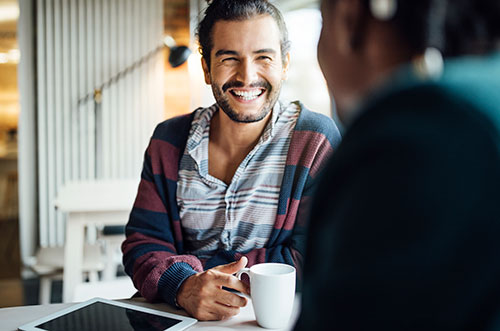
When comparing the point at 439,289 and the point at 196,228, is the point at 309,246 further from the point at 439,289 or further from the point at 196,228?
the point at 196,228

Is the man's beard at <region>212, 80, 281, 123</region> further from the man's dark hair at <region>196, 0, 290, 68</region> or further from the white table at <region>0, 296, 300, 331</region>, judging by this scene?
the white table at <region>0, 296, 300, 331</region>

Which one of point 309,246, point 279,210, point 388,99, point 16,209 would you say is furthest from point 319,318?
point 16,209

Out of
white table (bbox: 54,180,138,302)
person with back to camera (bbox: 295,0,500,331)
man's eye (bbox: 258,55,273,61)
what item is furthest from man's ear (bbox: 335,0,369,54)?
white table (bbox: 54,180,138,302)

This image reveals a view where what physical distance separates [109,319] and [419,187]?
26.2 inches

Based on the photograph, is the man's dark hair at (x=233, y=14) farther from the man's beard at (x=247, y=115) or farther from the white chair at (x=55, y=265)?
the white chair at (x=55, y=265)

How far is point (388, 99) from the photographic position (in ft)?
1.21

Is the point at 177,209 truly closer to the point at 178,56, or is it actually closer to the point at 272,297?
the point at 272,297

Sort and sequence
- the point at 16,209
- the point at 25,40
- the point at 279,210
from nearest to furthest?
1. the point at 279,210
2. the point at 25,40
3. the point at 16,209

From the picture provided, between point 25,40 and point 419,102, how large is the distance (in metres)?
3.76

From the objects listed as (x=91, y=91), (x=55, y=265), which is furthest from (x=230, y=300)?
(x=91, y=91)

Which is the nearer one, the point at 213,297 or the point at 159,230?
the point at 213,297

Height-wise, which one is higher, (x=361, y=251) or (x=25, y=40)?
(x=25, y=40)

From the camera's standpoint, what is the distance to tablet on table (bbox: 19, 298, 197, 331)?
81 centimetres

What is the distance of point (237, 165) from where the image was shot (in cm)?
130
